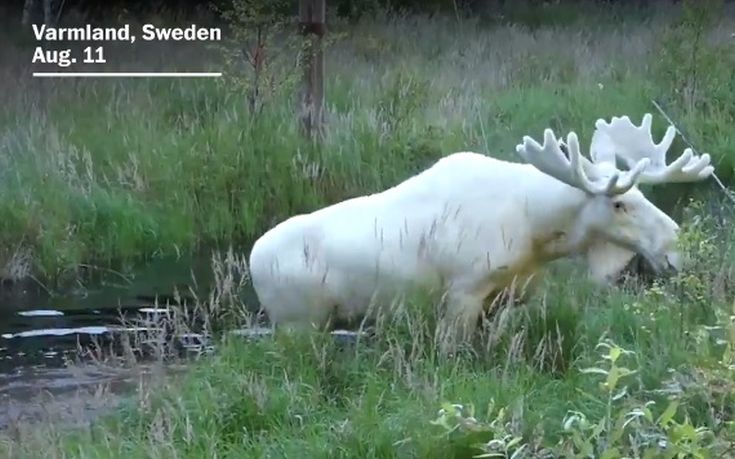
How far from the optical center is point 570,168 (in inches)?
223

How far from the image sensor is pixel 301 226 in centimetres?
584

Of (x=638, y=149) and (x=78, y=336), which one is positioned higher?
(x=638, y=149)

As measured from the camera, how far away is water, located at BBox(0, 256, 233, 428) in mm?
5887

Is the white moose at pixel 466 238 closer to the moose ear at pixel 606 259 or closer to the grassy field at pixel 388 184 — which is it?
the moose ear at pixel 606 259

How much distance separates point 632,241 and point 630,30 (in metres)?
11.8

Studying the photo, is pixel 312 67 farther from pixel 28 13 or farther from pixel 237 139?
pixel 28 13

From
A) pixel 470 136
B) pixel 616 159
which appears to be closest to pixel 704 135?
pixel 470 136

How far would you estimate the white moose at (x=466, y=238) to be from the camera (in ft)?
18.5

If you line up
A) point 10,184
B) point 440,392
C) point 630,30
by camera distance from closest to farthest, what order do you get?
point 440,392
point 10,184
point 630,30

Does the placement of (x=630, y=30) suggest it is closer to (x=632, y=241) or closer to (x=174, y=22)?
(x=174, y=22)

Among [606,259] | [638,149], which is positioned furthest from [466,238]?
[638,149]

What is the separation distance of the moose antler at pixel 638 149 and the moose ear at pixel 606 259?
1.44ft

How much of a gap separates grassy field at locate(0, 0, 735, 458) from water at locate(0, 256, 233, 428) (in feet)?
1.17

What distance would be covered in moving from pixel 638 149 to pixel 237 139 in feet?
14.6
